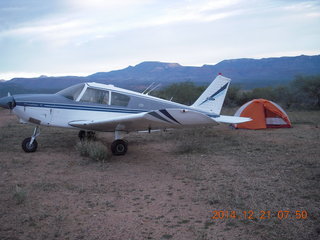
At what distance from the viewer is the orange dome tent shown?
475 inches

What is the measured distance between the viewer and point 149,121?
7.14 meters

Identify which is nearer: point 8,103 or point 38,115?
point 8,103

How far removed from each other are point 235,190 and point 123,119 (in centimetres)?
311

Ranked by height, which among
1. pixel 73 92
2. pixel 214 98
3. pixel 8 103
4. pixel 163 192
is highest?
pixel 73 92

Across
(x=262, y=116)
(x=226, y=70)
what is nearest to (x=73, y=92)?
(x=262, y=116)

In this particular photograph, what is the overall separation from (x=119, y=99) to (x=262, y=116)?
20.4 feet

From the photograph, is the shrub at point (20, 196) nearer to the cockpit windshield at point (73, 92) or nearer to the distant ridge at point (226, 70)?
the cockpit windshield at point (73, 92)

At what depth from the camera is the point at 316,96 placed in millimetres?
20188

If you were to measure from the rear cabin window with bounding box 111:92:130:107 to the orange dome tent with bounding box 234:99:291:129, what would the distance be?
17.3 feet

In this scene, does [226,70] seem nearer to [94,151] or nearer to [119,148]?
[119,148]

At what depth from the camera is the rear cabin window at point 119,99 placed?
843cm

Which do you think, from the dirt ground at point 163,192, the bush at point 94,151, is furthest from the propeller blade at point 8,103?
the bush at point 94,151

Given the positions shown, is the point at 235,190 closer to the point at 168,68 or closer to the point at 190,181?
the point at 190,181

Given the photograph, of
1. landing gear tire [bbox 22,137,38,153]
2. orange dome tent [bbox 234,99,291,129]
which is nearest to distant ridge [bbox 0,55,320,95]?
orange dome tent [bbox 234,99,291,129]
